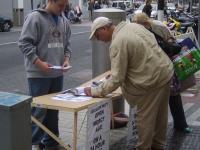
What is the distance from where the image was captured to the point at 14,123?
3.34 m

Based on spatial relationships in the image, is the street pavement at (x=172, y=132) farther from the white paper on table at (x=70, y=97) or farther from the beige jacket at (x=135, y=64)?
the beige jacket at (x=135, y=64)

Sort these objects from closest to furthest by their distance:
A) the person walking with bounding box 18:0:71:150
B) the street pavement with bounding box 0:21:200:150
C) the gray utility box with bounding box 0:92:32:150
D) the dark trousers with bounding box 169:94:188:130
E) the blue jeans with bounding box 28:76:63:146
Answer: the gray utility box with bounding box 0:92:32:150 → the person walking with bounding box 18:0:71:150 → the blue jeans with bounding box 28:76:63:146 → the street pavement with bounding box 0:21:200:150 → the dark trousers with bounding box 169:94:188:130

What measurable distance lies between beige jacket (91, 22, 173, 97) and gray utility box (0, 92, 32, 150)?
1221 mm

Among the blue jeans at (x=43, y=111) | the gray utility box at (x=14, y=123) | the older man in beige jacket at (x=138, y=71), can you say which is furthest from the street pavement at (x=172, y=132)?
the gray utility box at (x=14, y=123)

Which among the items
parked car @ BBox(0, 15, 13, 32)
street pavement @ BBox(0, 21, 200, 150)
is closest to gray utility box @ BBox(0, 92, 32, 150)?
street pavement @ BBox(0, 21, 200, 150)

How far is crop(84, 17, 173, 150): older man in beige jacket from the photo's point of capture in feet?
14.6

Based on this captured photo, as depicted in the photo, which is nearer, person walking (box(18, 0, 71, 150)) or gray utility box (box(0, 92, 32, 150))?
gray utility box (box(0, 92, 32, 150))

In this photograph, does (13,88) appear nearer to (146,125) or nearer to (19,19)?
(146,125)

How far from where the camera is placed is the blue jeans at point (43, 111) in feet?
16.8

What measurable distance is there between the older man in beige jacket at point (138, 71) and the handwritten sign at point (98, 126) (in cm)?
18

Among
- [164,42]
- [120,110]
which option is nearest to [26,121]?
[164,42]

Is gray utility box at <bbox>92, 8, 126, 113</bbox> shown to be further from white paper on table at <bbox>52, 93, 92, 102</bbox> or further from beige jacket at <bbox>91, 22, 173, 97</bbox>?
beige jacket at <bbox>91, 22, 173, 97</bbox>

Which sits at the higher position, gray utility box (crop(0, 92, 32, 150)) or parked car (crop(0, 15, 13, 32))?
gray utility box (crop(0, 92, 32, 150))

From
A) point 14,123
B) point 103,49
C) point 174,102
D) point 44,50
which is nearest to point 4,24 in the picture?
point 103,49
